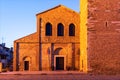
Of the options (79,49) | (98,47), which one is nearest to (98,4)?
(98,47)

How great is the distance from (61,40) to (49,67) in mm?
3796

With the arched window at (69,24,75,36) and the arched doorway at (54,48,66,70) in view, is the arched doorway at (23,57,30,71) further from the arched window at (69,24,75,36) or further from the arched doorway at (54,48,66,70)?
the arched window at (69,24,75,36)

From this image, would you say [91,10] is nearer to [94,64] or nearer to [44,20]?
[94,64]

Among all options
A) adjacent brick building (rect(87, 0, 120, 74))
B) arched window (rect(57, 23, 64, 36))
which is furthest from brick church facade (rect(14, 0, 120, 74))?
adjacent brick building (rect(87, 0, 120, 74))

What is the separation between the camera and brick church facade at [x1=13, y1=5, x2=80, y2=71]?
4548 cm

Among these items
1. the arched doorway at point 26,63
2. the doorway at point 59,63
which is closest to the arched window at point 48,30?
the doorway at point 59,63

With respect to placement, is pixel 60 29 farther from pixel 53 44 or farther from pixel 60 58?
pixel 60 58

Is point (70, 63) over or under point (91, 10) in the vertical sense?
under

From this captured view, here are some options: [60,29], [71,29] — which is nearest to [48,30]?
[60,29]

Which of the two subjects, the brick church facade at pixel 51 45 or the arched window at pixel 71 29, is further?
the arched window at pixel 71 29

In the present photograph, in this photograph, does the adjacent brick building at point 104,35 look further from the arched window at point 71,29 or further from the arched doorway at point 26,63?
the arched doorway at point 26,63

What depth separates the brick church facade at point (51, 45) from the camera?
4548cm

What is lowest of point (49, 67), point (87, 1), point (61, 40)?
point (49, 67)

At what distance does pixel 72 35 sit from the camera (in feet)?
151
